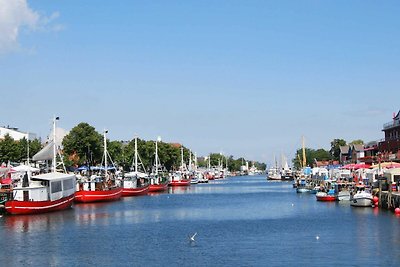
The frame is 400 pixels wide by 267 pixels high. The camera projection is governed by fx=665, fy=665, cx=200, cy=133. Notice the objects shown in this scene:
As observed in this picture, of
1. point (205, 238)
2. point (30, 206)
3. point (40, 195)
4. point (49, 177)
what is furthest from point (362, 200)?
point (30, 206)

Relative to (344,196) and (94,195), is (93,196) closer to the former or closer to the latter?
(94,195)

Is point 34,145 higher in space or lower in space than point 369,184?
higher

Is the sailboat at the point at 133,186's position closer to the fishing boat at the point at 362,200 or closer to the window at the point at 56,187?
the window at the point at 56,187

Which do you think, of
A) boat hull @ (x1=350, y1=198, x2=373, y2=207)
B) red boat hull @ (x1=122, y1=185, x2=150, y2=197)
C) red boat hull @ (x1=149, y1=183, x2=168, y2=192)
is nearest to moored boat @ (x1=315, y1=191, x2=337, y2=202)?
boat hull @ (x1=350, y1=198, x2=373, y2=207)

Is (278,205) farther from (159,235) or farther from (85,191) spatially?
(159,235)

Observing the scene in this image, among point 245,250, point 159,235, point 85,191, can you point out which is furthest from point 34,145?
point 245,250

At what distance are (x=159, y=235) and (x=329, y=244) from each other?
17858mm

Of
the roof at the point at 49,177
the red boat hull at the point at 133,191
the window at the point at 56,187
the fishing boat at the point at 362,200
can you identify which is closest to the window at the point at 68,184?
the roof at the point at 49,177

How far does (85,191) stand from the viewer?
11644 cm

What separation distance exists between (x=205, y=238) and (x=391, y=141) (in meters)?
91.3

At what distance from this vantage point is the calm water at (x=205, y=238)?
5138 centimetres

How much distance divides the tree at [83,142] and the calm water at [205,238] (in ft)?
252

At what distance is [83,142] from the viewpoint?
17238 centimetres

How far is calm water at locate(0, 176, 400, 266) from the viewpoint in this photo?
51.4 metres
